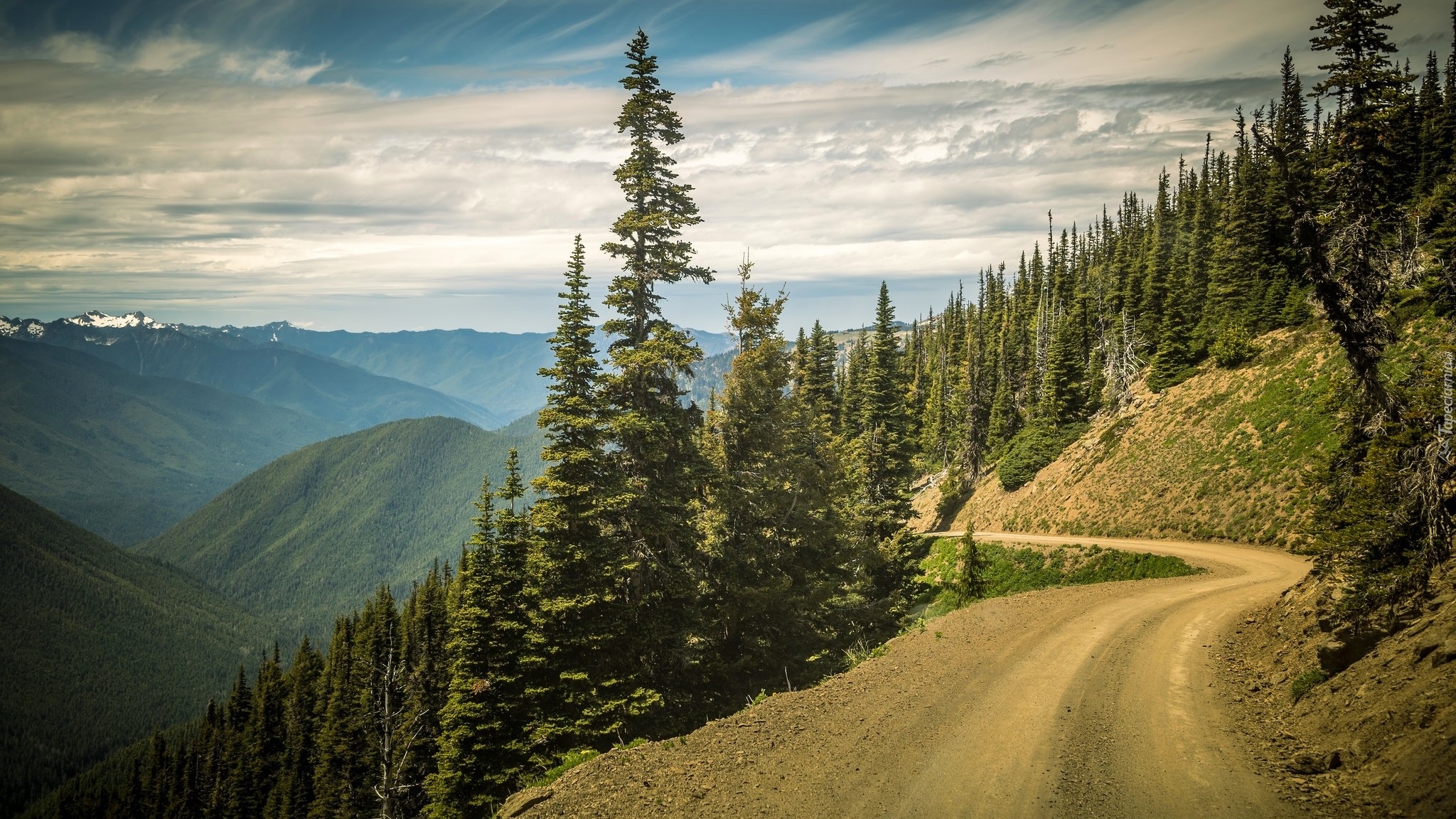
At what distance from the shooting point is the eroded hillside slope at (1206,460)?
3075 centimetres

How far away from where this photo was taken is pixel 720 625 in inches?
944

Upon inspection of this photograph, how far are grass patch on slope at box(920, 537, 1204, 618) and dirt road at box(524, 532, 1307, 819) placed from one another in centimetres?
1213

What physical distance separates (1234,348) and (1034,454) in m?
16.1

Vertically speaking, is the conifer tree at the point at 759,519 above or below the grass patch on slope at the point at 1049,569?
above

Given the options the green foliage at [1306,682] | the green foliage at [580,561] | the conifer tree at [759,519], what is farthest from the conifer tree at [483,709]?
the green foliage at [1306,682]

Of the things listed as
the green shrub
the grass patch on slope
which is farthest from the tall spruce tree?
the green shrub

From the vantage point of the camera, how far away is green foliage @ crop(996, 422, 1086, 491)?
5403 centimetres

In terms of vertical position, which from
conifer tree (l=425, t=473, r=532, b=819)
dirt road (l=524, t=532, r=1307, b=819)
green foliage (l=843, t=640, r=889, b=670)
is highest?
dirt road (l=524, t=532, r=1307, b=819)

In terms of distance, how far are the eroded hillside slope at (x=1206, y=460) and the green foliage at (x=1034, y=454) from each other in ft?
3.81

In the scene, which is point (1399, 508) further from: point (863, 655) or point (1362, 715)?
point (863, 655)

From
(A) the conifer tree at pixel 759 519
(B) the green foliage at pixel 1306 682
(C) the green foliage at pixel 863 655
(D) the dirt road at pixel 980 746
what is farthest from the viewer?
(A) the conifer tree at pixel 759 519

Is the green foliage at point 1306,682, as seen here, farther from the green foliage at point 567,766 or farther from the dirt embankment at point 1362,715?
the green foliage at point 567,766

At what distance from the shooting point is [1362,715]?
891cm

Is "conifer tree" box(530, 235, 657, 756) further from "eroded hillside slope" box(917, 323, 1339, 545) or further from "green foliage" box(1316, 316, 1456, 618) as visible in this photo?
"eroded hillside slope" box(917, 323, 1339, 545)
